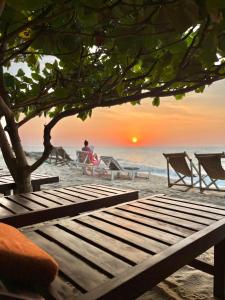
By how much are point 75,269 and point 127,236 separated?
56cm

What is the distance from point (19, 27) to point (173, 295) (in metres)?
2.30

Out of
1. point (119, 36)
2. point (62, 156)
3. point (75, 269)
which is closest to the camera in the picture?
point (119, 36)

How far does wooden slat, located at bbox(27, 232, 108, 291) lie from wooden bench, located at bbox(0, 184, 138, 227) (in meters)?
0.76

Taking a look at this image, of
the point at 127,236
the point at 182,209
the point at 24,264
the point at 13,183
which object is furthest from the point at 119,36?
the point at 13,183

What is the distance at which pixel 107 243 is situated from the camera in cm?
189

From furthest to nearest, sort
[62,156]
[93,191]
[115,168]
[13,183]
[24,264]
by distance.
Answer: [62,156], [115,168], [13,183], [93,191], [24,264]

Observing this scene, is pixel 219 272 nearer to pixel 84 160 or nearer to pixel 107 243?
pixel 107 243

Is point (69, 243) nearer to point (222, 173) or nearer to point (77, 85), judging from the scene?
point (77, 85)

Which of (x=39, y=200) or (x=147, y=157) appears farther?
(x=147, y=157)

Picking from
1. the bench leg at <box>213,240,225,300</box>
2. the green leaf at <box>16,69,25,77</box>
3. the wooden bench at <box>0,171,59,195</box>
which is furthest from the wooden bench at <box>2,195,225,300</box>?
the wooden bench at <box>0,171,59,195</box>

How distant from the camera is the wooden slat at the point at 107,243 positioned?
5.45 ft

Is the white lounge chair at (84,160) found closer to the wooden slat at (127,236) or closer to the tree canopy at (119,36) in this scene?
the tree canopy at (119,36)

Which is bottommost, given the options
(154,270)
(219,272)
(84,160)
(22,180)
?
(219,272)

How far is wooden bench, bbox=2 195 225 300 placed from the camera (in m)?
1.39
